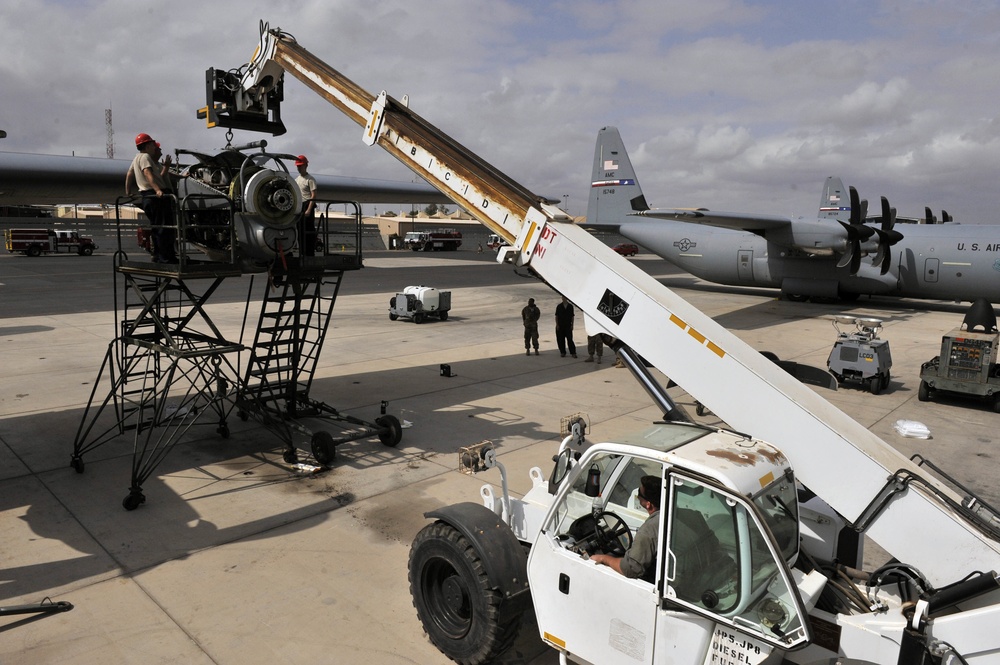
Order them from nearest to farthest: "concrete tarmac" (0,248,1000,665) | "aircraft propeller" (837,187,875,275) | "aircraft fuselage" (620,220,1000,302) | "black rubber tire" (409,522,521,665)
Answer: "black rubber tire" (409,522,521,665) → "concrete tarmac" (0,248,1000,665) → "aircraft propeller" (837,187,875,275) → "aircraft fuselage" (620,220,1000,302)

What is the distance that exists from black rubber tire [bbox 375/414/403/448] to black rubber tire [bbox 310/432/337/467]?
1.05 m

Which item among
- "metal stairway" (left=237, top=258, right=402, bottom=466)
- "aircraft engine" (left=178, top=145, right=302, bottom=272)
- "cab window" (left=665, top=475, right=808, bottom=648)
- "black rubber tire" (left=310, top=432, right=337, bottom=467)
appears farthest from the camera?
"metal stairway" (left=237, top=258, right=402, bottom=466)

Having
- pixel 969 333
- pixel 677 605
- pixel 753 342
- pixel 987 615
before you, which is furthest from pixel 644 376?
pixel 753 342

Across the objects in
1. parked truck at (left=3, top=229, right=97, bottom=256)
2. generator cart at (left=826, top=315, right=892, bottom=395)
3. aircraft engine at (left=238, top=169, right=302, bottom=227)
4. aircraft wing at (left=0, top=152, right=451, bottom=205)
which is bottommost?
generator cart at (left=826, top=315, right=892, bottom=395)

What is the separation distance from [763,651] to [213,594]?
505 cm

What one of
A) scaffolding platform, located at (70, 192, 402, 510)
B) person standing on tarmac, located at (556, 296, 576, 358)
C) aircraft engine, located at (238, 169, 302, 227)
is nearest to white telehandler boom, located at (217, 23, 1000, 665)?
aircraft engine, located at (238, 169, 302, 227)

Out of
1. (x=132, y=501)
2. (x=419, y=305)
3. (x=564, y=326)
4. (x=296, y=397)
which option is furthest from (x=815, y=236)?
(x=132, y=501)

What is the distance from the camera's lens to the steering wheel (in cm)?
469

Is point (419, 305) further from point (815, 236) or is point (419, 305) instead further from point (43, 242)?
point (43, 242)

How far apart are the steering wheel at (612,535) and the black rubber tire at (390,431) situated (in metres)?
5.84

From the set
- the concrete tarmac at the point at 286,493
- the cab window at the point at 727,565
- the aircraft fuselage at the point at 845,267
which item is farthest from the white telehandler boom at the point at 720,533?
the aircraft fuselage at the point at 845,267

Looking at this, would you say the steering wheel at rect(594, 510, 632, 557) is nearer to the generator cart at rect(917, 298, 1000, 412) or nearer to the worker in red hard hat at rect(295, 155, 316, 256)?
the worker in red hard hat at rect(295, 155, 316, 256)

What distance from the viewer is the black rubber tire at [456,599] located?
4918 millimetres

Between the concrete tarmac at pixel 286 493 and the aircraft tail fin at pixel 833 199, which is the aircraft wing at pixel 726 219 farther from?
the aircraft tail fin at pixel 833 199
